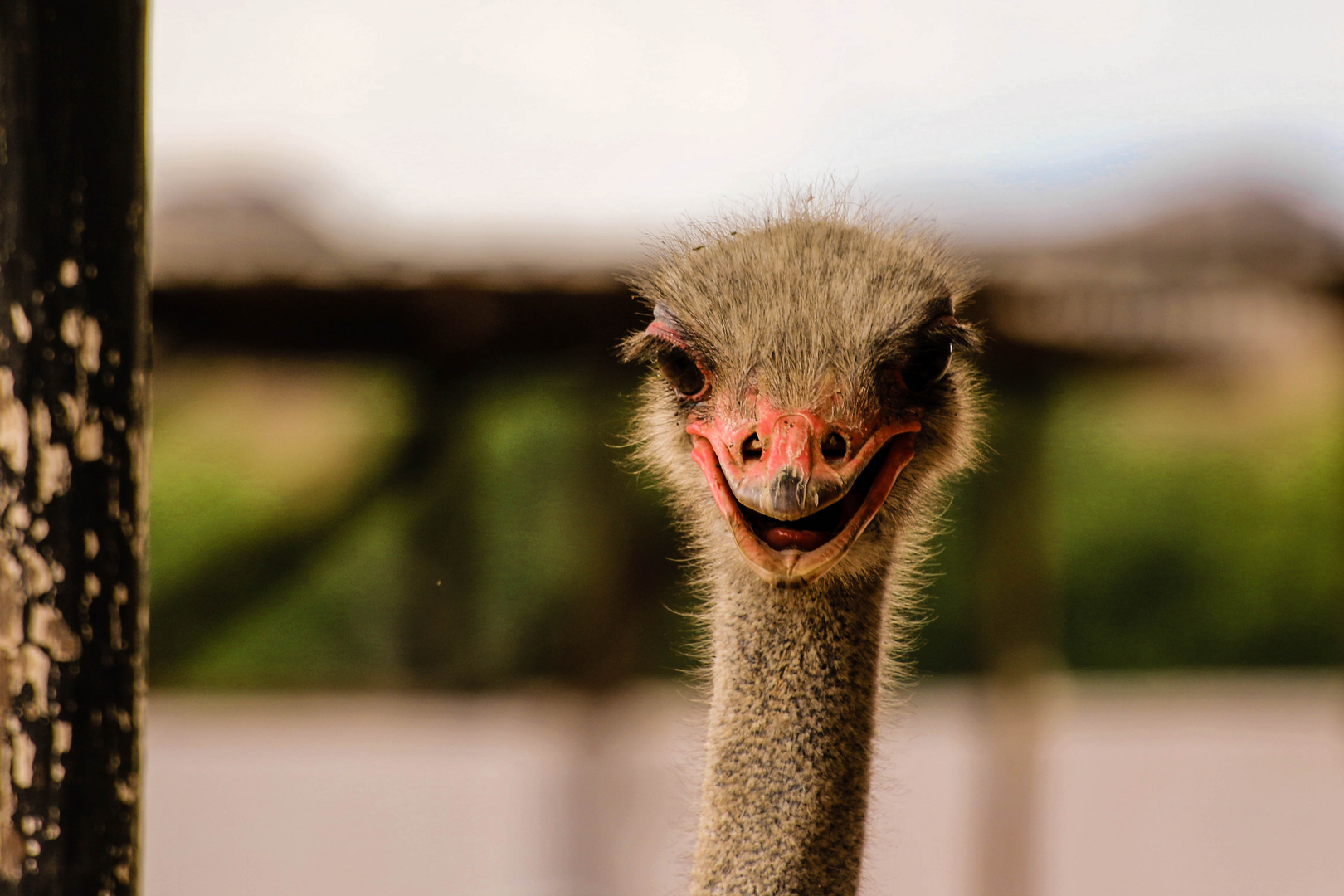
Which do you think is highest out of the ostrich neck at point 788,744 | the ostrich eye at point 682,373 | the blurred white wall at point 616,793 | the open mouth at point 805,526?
the ostrich eye at point 682,373

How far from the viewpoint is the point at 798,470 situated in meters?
0.97

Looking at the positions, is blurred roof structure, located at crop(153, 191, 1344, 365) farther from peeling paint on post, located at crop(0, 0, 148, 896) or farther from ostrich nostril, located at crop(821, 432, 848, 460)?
peeling paint on post, located at crop(0, 0, 148, 896)

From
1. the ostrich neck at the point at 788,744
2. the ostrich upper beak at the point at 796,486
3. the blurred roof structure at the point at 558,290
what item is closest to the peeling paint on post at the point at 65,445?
the ostrich upper beak at the point at 796,486

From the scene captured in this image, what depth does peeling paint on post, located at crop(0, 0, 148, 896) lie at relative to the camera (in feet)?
2.52

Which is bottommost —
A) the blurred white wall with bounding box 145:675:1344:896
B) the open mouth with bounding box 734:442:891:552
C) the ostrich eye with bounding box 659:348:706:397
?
the blurred white wall with bounding box 145:675:1344:896

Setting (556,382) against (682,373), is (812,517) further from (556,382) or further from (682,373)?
(556,382)

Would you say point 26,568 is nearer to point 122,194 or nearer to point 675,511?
point 122,194

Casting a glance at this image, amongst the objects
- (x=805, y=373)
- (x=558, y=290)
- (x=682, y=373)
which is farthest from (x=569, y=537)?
(x=805, y=373)

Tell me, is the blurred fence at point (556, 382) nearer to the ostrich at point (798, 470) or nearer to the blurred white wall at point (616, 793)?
the ostrich at point (798, 470)

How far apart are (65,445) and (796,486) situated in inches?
19.9

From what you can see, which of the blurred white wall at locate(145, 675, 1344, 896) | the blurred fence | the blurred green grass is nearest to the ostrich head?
the blurred fence

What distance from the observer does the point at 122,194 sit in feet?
2.63

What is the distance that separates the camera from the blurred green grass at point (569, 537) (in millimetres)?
6152

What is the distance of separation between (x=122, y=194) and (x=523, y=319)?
10.5 ft
